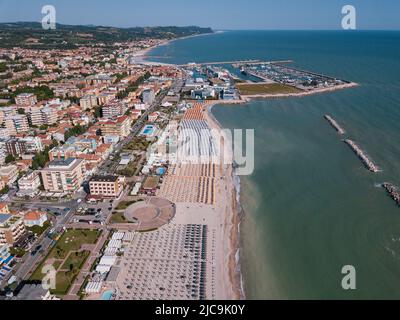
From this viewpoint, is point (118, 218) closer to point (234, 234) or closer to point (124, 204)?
point (124, 204)

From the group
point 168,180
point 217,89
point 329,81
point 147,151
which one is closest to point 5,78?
point 217,89

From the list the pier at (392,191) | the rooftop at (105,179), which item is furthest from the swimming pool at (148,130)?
the pier at (392,191)

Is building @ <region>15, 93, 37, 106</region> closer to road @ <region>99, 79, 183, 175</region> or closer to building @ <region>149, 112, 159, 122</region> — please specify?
road @ <region>99, 79, 183, 175</region>

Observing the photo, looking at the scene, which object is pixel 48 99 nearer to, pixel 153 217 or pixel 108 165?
pixel 108 165

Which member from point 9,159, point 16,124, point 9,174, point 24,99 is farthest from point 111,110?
point 9,174

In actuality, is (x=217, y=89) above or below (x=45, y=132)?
above

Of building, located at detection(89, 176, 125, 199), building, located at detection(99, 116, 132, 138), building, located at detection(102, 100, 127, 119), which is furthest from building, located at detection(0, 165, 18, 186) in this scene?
building, located at detection(102, 100, 127, 119)

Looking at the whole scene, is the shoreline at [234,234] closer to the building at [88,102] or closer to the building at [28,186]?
the building at [28,186]
